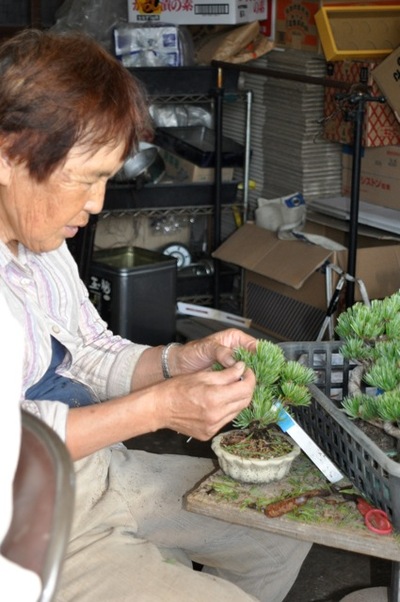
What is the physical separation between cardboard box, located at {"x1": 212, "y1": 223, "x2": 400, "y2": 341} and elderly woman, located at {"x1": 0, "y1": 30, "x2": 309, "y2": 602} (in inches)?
70.5

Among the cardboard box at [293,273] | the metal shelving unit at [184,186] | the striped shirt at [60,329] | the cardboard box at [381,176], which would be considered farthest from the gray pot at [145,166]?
the striped shirt at [60,329]

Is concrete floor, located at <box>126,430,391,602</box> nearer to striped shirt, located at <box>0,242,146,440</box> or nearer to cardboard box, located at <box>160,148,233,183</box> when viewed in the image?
striped shirt, located at <box>0,242,146,440</box>

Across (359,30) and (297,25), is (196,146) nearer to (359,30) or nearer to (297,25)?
(297,25)

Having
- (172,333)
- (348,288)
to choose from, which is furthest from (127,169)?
(348,288)

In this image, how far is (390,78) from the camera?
137 inches

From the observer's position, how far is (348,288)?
354 centimetres

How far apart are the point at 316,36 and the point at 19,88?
8.46 feet

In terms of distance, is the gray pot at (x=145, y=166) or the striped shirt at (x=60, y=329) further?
the gray pot at (x=145, y=166)

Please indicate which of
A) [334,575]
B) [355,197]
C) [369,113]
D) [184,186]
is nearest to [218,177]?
[184,186]

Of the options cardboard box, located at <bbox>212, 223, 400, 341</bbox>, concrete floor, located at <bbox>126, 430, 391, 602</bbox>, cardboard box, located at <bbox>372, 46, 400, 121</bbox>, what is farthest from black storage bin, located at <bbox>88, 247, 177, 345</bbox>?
concrete floor, located at <bbox>126, 430, 391, 602</bbox>

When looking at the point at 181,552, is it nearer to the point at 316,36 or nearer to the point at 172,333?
the point at 172,333

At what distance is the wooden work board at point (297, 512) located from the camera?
148 cm

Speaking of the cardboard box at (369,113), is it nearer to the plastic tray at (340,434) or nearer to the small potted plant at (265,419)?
the plastic tray at (340,434)

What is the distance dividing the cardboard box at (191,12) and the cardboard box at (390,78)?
0.87 m
